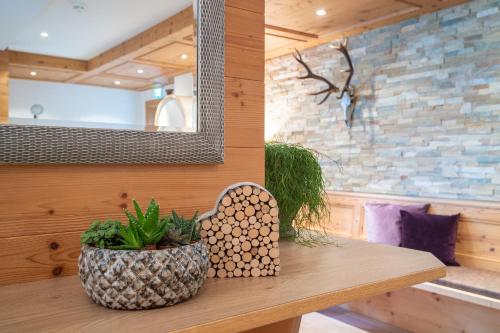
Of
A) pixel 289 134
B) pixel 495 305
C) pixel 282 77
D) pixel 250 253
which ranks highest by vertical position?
pixel 282 77

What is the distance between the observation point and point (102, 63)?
1.09m

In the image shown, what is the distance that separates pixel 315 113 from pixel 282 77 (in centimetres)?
65

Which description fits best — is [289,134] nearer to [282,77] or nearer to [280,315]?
[282,77]

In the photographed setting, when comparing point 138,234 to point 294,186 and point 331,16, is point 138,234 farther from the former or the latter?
point 331,16

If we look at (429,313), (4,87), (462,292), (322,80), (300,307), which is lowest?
(429,313)

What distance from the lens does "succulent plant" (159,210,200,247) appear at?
0.90 meters

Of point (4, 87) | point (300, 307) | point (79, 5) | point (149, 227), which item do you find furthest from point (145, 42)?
point (300, 307)

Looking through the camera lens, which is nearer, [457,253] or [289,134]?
[457,253]

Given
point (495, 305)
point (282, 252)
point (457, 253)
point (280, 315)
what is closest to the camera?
point (280, 315)

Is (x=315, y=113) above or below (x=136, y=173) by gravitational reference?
above

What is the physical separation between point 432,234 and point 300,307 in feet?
8.52

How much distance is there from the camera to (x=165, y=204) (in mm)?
1214

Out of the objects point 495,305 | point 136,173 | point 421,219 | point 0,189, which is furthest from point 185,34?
point 421,219

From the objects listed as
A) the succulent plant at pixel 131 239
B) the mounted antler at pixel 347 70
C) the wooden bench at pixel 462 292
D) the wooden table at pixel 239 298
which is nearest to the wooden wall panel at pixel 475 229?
the wooden bench at pixel 462 292
